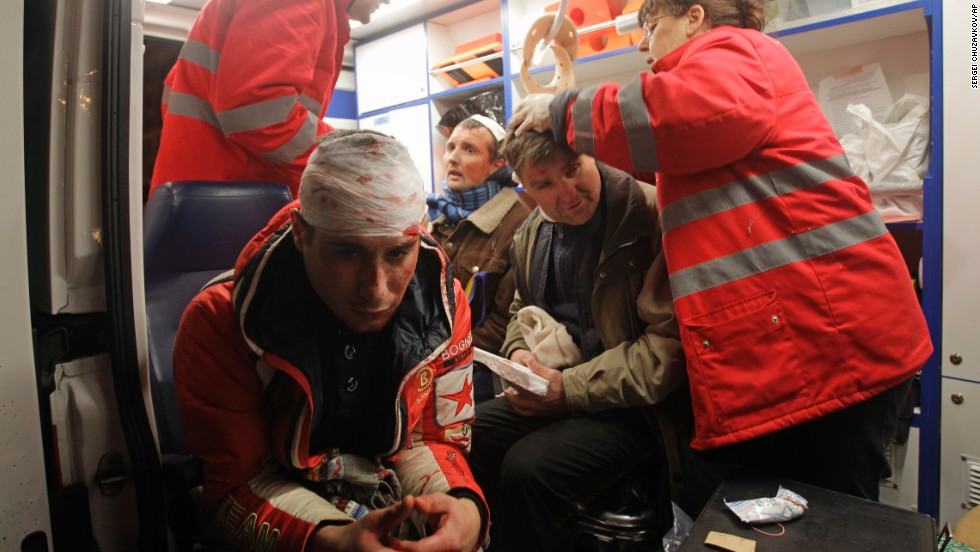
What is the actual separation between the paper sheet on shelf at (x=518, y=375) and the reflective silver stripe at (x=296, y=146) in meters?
0.72

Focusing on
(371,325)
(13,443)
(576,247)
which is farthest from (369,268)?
(576,247)

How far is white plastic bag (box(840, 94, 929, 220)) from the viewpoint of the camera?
6.43 ft

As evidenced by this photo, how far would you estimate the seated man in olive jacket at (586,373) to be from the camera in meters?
1.62

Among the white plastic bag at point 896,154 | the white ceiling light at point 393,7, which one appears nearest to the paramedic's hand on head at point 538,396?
the white plastic bag at point 896,154

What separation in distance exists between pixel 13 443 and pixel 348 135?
650 millimetres

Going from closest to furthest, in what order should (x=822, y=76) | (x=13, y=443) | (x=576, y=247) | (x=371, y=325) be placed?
(x=13, y=443) → (x=371, y=325) → (x=576, y=247) → (x=822, y=76)

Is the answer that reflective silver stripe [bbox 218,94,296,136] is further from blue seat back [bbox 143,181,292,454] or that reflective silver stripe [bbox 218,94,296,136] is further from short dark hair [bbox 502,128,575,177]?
short dark hair [bbox 502,128,575,177]

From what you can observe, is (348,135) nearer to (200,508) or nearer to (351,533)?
(351,533)

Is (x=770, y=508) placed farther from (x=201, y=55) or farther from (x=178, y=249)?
(x=201, y=55)

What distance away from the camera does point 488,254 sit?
7.91 feet

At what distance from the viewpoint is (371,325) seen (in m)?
1.07

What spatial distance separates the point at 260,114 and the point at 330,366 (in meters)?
0.71

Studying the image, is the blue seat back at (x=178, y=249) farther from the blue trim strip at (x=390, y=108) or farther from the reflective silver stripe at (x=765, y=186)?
the blue trim strip at (x=390, y=108)

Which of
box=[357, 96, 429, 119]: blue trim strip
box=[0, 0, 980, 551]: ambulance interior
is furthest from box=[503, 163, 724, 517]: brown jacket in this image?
box=[357, 96, 429, 119]: blue trim strip
